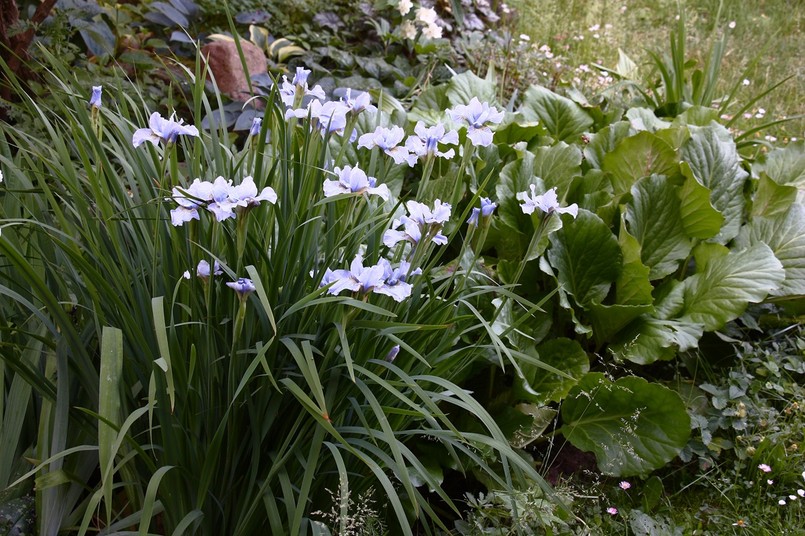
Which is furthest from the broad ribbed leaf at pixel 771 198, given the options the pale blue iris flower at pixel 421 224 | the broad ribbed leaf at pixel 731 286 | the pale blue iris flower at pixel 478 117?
the pale blue iris flower at pixel 421 224

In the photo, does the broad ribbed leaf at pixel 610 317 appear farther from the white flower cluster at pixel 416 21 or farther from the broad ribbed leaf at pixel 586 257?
the white flower cluster at pixel 416 21

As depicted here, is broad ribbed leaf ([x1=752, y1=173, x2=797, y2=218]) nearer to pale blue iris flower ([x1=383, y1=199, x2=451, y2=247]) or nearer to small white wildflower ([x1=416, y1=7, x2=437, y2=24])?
pale blue iris flower ([x1=383, y1=199, x2=451, y2=247])

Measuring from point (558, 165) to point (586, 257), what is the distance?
36 cm

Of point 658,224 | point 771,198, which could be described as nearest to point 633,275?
point 658,224

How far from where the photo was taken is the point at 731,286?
86.3 inches

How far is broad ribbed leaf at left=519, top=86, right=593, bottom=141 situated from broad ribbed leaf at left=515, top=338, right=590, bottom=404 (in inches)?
42.8

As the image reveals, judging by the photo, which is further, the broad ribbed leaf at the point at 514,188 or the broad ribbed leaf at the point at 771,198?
the broad ribbed leaf at the point at 771,198

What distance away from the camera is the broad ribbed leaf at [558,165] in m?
2.36

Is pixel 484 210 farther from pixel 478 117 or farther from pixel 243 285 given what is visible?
pixel 243 285

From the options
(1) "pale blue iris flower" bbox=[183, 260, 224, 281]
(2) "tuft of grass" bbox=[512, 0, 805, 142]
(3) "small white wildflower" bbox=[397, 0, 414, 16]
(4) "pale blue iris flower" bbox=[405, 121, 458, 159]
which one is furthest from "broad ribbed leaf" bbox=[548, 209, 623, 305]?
(2) "tuft of grass" bbox=[512, 0, 805, 142]

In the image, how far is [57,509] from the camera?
140 cm

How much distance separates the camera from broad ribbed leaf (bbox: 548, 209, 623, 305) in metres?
2.15

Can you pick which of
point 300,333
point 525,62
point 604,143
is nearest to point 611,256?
point 604,143

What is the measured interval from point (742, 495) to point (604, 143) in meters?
1.26
